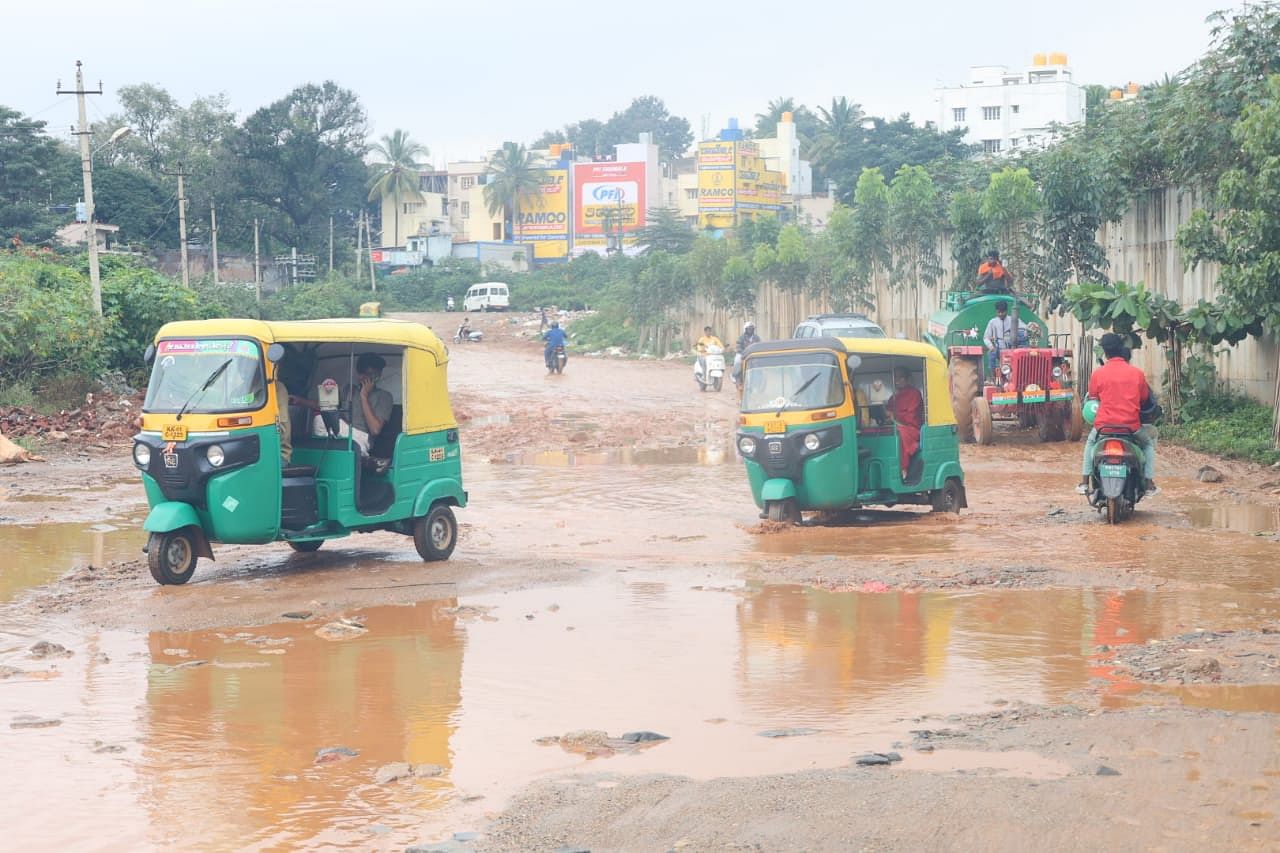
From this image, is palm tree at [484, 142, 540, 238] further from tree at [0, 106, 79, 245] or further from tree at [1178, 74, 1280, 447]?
tree at [1178, 74, 1280, 447]

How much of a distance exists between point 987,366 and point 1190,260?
12.7 ft

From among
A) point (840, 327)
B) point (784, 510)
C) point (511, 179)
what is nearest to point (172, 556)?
point (784, 510)

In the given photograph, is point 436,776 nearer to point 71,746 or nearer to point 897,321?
point 71,746

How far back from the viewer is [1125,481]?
538 inches

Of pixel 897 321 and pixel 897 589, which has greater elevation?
pixel 897 321

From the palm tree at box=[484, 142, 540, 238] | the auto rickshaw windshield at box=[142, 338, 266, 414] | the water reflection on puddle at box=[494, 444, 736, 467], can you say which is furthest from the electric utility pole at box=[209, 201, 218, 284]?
the auto rickshaw windshield at box=[142, 338, 266, 414]

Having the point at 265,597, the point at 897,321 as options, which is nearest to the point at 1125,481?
the point at 265,597

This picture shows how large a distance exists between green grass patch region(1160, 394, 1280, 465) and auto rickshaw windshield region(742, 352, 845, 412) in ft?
23.6

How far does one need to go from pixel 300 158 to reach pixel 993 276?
2591 inches

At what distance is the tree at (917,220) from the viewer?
37625 mm

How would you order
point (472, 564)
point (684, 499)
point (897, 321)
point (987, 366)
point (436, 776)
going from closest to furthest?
point (436, 776) < point (472, 564) < point (684, 499) < point (987, 366) < point (897, 321)

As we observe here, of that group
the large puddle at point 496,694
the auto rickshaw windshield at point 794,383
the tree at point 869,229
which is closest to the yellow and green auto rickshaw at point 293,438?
the large puddle at point 496,694

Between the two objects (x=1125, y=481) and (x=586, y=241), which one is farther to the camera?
(x=586, y=241)

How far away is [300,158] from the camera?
83.2 m
